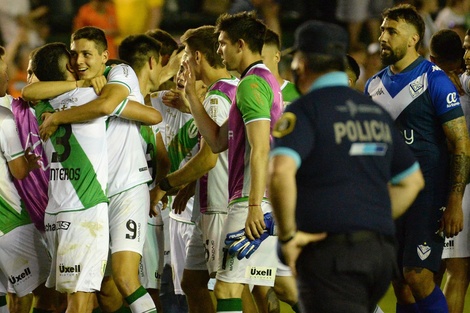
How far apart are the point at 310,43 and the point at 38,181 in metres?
3.27

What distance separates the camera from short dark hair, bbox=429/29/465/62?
25.1 ft

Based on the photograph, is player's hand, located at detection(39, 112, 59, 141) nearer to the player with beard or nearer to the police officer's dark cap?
the player with beard

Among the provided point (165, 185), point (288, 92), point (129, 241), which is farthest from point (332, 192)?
point (288, 92)

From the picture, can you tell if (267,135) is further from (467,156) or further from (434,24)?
(434,24)

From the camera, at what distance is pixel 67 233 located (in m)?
6.52

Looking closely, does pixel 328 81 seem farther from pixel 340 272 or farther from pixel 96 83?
pixel 96 83

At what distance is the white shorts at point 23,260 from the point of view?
7.02 m

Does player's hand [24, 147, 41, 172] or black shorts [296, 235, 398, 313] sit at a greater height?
player's hand [24, 147, 41, 172]

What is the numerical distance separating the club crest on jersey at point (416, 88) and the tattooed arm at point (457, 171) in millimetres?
298

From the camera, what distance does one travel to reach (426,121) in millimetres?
6680

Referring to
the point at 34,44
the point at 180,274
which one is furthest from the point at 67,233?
the point at 34,44

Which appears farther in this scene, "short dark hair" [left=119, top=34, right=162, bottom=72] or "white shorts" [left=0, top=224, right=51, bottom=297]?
"short dark hair" [left=119, top=34, right=162, bottom=72]

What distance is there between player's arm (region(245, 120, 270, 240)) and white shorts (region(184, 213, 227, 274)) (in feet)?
1.77

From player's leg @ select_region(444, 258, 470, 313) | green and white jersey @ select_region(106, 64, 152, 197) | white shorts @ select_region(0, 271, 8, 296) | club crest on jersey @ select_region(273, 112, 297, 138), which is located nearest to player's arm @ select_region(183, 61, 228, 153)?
green and white jersey @ select_region(106, 64, 152, 197)
